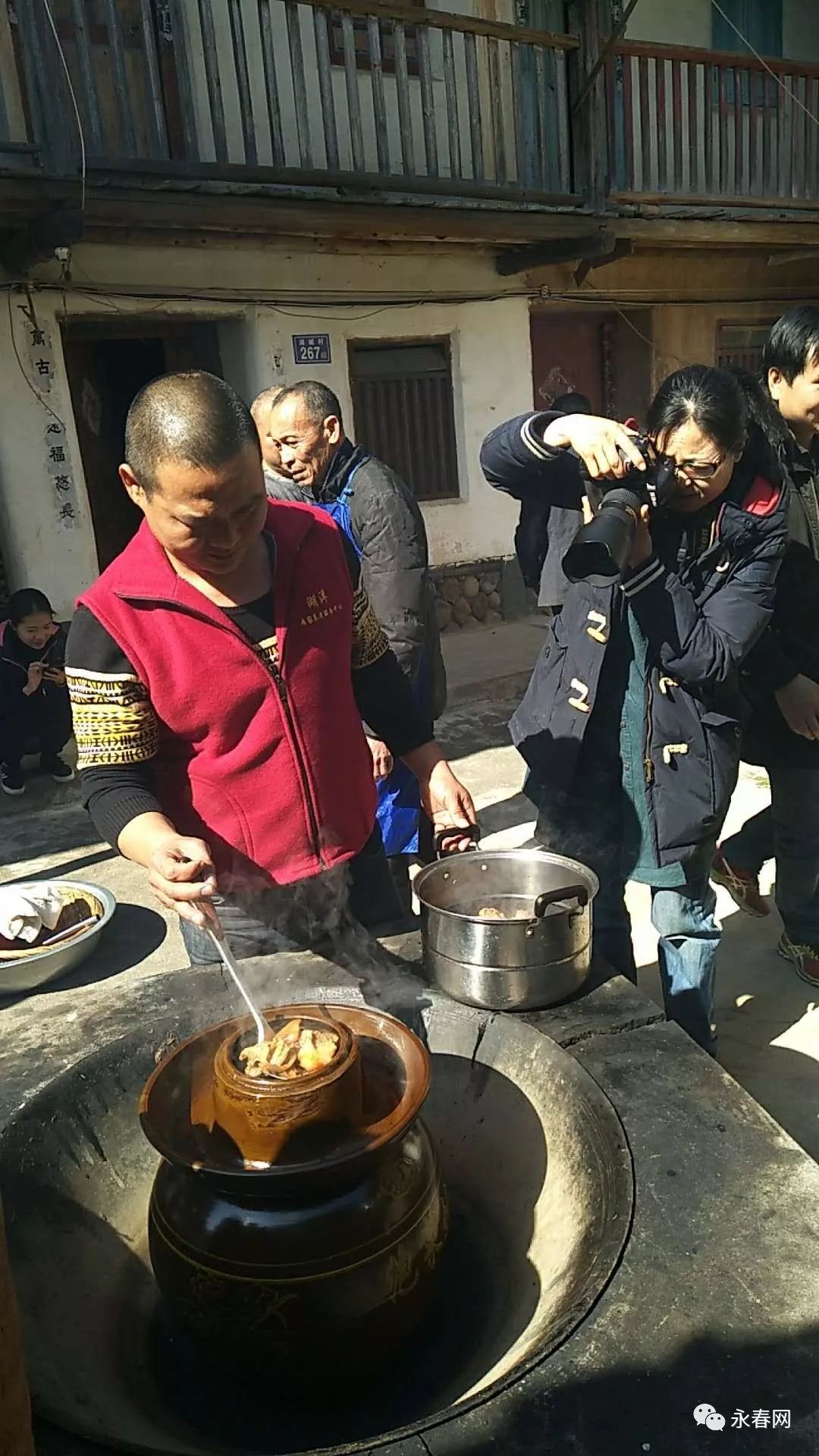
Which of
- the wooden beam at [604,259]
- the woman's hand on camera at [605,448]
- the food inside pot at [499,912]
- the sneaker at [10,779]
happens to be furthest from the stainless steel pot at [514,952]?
the wooden beam at [604,259]

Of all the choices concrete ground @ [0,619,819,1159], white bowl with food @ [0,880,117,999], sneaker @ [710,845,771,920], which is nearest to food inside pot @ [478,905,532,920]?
concrete ground @ [0,619,819,1159]

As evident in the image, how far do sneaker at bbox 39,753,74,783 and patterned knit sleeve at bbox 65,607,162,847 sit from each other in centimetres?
425

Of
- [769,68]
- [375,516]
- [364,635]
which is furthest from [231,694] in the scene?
[769,68]

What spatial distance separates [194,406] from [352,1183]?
1310 millimetres

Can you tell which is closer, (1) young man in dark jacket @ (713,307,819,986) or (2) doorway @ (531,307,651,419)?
(1) young man in dark jacket @ (713,307,819,986)

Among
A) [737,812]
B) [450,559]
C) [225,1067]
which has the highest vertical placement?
[225,1067]

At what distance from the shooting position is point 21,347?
22.1ft

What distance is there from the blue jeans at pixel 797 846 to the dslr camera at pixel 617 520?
1.26 m

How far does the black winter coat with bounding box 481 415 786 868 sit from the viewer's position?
2400mm

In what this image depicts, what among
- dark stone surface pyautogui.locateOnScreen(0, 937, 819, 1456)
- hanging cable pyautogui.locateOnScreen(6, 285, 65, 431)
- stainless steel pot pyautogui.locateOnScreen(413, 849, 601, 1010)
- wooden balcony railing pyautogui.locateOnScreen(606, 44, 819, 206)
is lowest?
dark stone surface pyautogui.locateOnScreen(0, 937, 819, 1456)

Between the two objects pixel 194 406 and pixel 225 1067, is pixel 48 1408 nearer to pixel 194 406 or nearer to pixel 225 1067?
pixel 225 1067

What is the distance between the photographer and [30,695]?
596cm

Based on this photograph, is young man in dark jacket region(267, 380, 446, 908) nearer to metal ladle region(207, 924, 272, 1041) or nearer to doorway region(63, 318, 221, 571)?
metal ladle region(207, 924, 272, 1041)

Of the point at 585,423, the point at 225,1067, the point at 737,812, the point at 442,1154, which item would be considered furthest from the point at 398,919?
the point at 737,812
